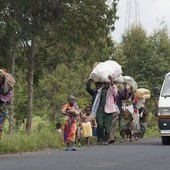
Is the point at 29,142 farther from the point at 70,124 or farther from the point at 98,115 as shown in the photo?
the point at 98,115

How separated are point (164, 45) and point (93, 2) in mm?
15819

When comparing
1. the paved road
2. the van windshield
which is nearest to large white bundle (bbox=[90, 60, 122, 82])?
the van windshield

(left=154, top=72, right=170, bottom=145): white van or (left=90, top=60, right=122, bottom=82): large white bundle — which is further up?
(left=90, top=60, right=122, bottom=82): large white bundle

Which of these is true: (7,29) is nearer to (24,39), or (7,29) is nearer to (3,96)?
(24,39)

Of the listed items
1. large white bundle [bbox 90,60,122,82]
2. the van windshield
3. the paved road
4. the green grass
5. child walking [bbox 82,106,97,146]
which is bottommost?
the paved road

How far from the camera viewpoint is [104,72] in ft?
59.9

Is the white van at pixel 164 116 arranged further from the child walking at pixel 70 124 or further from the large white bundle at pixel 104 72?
the child walking at pixel 70 124

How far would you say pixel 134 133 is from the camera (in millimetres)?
21484

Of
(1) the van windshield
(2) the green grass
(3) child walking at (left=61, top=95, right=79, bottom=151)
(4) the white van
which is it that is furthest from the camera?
(1) the van windshield

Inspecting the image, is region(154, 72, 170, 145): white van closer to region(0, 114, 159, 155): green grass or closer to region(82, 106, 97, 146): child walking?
region(82, 106, 97, 146): child walking

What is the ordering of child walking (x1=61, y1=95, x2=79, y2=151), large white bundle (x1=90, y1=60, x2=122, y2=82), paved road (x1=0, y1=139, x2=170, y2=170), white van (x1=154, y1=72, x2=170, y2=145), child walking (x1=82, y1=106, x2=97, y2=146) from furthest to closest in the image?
1. large white bundle (x1=90, y1=60, x2=122, y2=82)
2. child walking (x1=82, y1=106, x2=97, y2=146)
3. white van (x1=154, y1=72, x2=170, y2=145)
4. child walking (x1=61, y1=95, x2=79, y2=151)
5. paved road (x1=0, y1=139, x2=170, y2=170)

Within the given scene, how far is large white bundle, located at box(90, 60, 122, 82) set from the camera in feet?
59.8

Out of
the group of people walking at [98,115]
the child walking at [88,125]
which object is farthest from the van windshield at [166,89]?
the child walking at [88,125]

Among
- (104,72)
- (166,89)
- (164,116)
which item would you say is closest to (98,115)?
(104,72)
